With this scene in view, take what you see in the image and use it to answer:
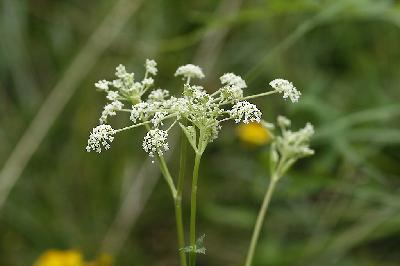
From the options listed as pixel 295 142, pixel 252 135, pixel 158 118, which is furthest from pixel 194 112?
pixel 252 135

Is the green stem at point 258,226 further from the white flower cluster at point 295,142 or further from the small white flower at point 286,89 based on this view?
the small white flower at point 286,89

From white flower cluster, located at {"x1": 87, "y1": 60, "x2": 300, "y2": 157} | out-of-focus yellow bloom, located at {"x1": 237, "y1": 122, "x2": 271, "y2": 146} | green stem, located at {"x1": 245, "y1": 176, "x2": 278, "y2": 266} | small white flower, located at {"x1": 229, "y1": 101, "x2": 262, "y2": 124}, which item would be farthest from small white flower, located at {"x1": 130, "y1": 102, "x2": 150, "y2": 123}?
out-of-focus yellow bloom, located at {"x1": 237, "y1": 122, "x2": 271, "y2": 146}

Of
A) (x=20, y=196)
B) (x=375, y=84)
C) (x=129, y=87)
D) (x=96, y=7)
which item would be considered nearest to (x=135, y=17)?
(x=96, y=7)

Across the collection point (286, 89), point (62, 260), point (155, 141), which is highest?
point (62, 260)

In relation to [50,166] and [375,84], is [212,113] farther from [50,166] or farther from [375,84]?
[50,166]

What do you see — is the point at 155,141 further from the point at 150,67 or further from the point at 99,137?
the point at 150,67

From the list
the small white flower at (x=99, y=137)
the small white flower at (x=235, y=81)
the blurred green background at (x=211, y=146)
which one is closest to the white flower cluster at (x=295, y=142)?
the small white flower at (x=235, y=81)

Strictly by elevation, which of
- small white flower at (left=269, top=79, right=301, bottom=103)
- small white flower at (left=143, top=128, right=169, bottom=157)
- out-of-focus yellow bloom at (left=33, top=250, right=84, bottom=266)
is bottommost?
small white flower at (left=143, top=128, right=169, bottom=157)

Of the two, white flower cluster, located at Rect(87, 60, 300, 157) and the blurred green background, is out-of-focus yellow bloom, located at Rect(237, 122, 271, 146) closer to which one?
the blurred green background
